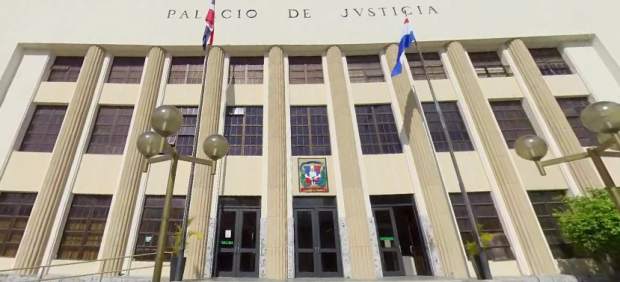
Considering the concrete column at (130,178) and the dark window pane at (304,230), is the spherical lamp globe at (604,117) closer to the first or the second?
the dark window pane at (304,230)

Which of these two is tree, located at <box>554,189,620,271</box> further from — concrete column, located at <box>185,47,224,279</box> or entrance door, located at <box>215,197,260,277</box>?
concrete column, located at <box>185,47,224,279</box>

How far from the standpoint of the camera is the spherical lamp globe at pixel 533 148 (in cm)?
412

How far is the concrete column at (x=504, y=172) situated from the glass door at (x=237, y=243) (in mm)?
9119

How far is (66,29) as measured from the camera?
539 inches

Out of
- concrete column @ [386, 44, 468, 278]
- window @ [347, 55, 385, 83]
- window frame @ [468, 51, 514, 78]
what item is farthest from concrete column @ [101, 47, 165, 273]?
window frame @ [468, 51, 514, 78]

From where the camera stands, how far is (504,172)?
36.2ft

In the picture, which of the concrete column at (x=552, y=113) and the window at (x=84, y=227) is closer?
the window at (x=84, y=227)

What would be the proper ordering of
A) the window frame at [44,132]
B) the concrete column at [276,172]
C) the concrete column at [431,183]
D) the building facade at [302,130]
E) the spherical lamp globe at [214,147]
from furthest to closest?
the window frame at [44,132] < the building facade at [302,130] < the concrete column at [276,172] < the concrete column at [431,183] < the spherical lamp globe at [214,147]

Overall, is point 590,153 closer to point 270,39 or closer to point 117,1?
point 270,39

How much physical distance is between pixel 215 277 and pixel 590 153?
10.1 meters

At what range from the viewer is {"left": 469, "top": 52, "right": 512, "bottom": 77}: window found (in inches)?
549

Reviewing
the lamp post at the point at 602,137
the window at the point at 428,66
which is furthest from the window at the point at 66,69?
the lamp post at the point at 602,137

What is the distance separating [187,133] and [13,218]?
6439mm

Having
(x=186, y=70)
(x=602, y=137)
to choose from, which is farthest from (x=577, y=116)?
(x=186, y=70)
